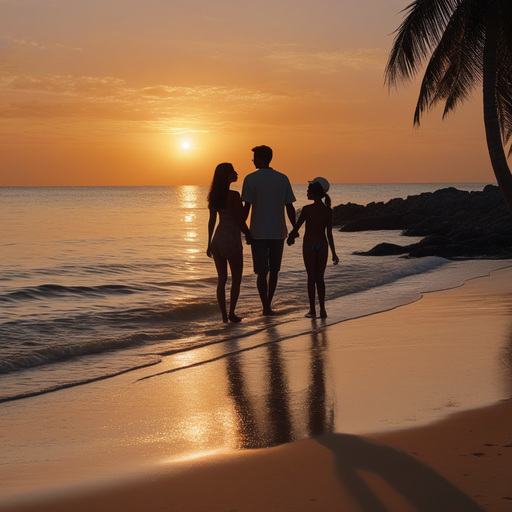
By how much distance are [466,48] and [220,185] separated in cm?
813

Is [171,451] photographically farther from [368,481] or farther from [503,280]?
[503,280]

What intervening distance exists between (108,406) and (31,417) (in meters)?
0.57

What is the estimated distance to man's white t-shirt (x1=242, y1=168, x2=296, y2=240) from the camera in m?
8.43

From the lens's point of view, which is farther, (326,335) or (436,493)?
(326,335)

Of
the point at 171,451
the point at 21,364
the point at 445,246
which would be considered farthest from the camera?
the point at 445,246

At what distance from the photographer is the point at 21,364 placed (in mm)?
6535

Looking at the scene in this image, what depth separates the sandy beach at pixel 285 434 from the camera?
2830mm

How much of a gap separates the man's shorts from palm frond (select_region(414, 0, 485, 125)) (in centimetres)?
705

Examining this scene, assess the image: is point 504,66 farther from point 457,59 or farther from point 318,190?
point 318,190

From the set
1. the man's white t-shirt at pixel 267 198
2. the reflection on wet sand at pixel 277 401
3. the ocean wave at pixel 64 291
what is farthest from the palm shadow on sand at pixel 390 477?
the ocean wave at pixel 64 291

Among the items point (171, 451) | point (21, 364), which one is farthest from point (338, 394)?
point (21, 364)

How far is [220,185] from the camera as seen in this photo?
26.9 ft

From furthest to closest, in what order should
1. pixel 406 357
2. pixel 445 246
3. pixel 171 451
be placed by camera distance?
pixel 445 246
pixel 406 357
pixel 171 451

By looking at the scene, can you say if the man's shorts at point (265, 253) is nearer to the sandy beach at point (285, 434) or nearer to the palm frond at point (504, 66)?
the sandy beach at point (285, 434)
